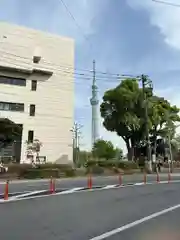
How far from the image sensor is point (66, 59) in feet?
199

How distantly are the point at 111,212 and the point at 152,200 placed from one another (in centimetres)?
424

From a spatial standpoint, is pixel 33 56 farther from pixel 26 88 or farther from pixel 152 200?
pixel 152 200

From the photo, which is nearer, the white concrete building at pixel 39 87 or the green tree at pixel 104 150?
the white concrete building at pixel 39 87

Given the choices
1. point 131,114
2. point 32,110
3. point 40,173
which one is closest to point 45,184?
point 40,173

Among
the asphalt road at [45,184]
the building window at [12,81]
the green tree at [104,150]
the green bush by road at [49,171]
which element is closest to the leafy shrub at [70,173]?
the green bush by road at [49,171]

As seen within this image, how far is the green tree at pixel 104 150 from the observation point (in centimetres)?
8886

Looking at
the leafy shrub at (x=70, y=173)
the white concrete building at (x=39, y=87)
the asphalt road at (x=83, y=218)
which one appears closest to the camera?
the asphalt road at (x=83, y=218)

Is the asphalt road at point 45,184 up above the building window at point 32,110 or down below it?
below

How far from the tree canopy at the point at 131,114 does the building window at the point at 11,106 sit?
633 inches

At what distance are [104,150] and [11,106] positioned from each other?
130 feet

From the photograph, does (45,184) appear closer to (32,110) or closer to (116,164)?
(116,164)

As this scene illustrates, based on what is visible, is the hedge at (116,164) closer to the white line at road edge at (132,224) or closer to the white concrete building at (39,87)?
the white concrete building at (39,87)

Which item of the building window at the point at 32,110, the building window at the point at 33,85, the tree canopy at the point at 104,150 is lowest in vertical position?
the tree canopy at the point at 104,150

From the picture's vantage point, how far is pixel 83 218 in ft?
35.5
